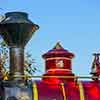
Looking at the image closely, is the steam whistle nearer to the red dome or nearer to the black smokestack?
the red dome

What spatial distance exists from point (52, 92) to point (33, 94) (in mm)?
345

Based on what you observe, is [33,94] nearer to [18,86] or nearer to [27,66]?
[18,86]

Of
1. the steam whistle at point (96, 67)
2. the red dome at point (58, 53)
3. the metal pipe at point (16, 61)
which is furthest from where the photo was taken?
the steam whistle at point (96, 67)

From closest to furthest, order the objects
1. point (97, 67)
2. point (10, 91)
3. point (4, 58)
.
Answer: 1. point (10, 91)
2. point (97, 67)
3. point (4, 58)

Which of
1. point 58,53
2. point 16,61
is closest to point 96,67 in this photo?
point 58,53

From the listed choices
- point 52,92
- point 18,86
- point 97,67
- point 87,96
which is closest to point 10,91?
point 18,86

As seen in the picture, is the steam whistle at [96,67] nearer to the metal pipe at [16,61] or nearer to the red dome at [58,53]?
the red dome at [58,53]

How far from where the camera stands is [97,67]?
29.3 ft

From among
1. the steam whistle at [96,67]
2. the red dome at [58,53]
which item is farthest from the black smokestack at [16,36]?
the steam whistle at [96,67]

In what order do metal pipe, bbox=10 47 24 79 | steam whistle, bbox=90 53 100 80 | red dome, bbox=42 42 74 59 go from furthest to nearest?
steam whistle, bbox=90 53 100 80 → red dome, bbox=42 42 74 59 → metal pipe, bbox=10 47 24 79

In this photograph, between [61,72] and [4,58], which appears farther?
[4,58]

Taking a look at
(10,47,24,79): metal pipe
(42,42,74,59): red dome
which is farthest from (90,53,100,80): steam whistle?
(10,47,24,79): metal pipe

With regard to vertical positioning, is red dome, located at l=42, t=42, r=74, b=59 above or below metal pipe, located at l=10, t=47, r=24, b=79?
above

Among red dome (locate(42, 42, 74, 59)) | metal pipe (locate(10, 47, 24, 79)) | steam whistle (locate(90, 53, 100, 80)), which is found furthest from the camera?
steam whistle (locate(90, 53, 100, 80))
